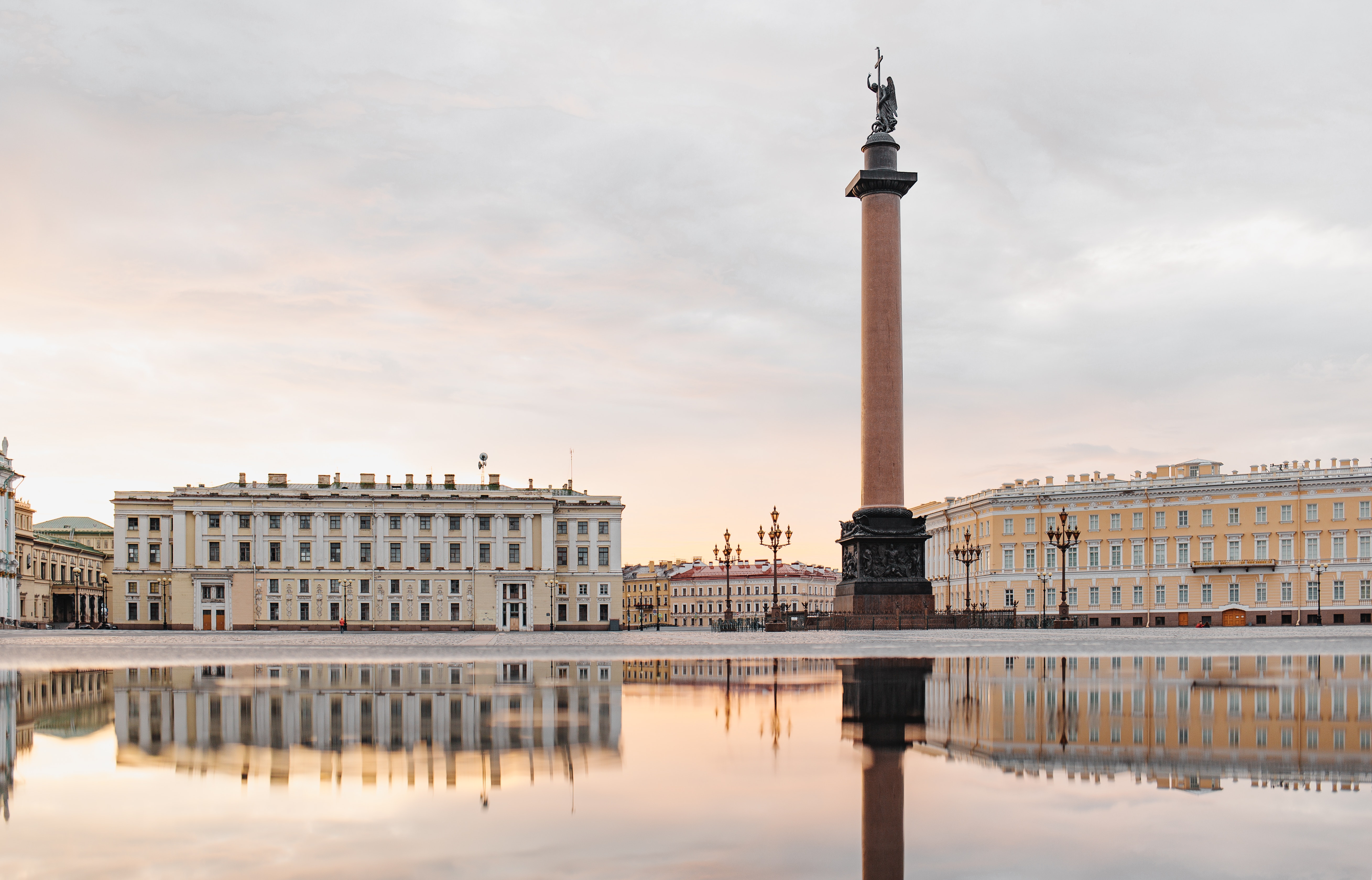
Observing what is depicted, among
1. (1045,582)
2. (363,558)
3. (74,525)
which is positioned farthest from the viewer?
(74,525)

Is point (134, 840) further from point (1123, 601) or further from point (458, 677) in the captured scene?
point (1123, 601)

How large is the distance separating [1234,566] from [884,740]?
9786 centimetres

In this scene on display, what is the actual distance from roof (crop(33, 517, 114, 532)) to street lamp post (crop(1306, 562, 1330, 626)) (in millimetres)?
134880

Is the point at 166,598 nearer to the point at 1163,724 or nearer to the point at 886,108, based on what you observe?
the point at 886,108

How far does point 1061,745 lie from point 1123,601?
9993 cm

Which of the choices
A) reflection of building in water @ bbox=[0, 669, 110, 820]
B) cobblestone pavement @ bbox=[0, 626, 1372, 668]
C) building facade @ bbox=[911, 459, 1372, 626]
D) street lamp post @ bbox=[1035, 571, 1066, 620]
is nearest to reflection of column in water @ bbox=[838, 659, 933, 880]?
reflection of building in water @ bbox=[0, 669, 110, 820]

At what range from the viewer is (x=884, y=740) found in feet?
34.0

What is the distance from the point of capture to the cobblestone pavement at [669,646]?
26375mm

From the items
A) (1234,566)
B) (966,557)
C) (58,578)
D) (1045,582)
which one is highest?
(966,557)

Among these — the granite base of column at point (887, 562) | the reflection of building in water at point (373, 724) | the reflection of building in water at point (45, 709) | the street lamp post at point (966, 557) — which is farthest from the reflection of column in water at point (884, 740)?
the street lamp post at point (966, 557)

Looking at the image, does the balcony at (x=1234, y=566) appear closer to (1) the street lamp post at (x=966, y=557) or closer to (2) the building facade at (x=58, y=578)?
(1) the street lamp post at (x=966, y=557)

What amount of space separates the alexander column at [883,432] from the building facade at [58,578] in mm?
84976

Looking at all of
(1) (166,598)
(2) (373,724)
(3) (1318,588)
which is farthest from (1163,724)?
(1) (166,598)

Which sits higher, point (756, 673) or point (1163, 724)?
point (1163, 724)
